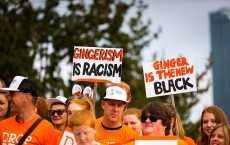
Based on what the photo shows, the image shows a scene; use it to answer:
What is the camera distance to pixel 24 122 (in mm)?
9422

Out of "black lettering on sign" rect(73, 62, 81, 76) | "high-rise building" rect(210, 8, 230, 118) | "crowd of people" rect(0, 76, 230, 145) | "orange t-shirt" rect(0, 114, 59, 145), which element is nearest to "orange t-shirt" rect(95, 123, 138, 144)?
"crowd of people" rect(0, 76, 230, 145)

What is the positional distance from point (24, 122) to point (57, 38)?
22.4m

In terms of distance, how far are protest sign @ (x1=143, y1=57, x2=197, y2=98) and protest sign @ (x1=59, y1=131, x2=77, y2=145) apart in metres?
2.52

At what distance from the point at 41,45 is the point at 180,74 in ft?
66.9

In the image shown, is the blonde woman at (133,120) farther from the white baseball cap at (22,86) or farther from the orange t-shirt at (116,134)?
the white baseball cap at (22,86)

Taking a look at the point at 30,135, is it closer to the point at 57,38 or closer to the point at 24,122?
the point at 24,122

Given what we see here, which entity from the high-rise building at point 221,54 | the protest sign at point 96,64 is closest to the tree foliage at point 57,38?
the protest sign at point 96,64

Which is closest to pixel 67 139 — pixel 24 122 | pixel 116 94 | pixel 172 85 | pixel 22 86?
pixel 24 122

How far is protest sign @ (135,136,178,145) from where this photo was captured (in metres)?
Answer: 8.09


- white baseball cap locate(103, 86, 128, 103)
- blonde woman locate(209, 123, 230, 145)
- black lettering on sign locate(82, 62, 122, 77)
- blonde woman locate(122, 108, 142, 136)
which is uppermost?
black lettering on sign locate(82, 62, 122, 77)

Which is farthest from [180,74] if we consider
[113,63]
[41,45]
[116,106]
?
[41,45]

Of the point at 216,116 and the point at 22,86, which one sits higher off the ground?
the point at 22,86

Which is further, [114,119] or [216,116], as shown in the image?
[216,116]

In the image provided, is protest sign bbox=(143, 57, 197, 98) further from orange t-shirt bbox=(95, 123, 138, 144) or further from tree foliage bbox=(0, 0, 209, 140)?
tree foliage bbox=(0, 0, 209, 140)
